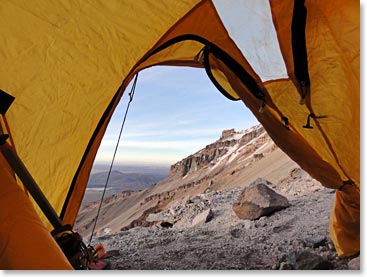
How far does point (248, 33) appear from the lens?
2.17 meters

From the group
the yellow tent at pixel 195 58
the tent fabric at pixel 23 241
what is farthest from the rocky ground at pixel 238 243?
the tent fabric at pixel 23 241

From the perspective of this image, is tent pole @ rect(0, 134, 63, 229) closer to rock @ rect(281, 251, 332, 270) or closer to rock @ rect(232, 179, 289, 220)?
rock @ rect(281, 251, 332, 270)

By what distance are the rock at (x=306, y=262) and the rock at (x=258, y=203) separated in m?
1.47

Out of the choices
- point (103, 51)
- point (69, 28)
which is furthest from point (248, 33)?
point (69, 28)

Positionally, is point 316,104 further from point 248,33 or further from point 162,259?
point 162,259

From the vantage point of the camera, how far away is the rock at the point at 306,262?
8.20 feet

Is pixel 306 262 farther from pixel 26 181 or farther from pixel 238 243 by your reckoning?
pixel 26 181

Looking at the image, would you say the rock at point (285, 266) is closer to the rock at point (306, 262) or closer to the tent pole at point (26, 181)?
the rock at point (306, 262)

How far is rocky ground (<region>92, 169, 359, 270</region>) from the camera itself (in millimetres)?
2830

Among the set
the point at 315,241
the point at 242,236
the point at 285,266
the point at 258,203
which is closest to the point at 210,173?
the point at 258,203

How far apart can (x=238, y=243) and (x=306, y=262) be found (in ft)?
3.12

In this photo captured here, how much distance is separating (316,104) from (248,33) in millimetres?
593

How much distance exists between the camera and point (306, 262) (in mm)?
2529

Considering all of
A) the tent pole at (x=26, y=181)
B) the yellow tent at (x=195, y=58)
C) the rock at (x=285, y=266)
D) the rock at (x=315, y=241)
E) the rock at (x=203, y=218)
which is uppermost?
the yellow tent at (x=195, y=58)
